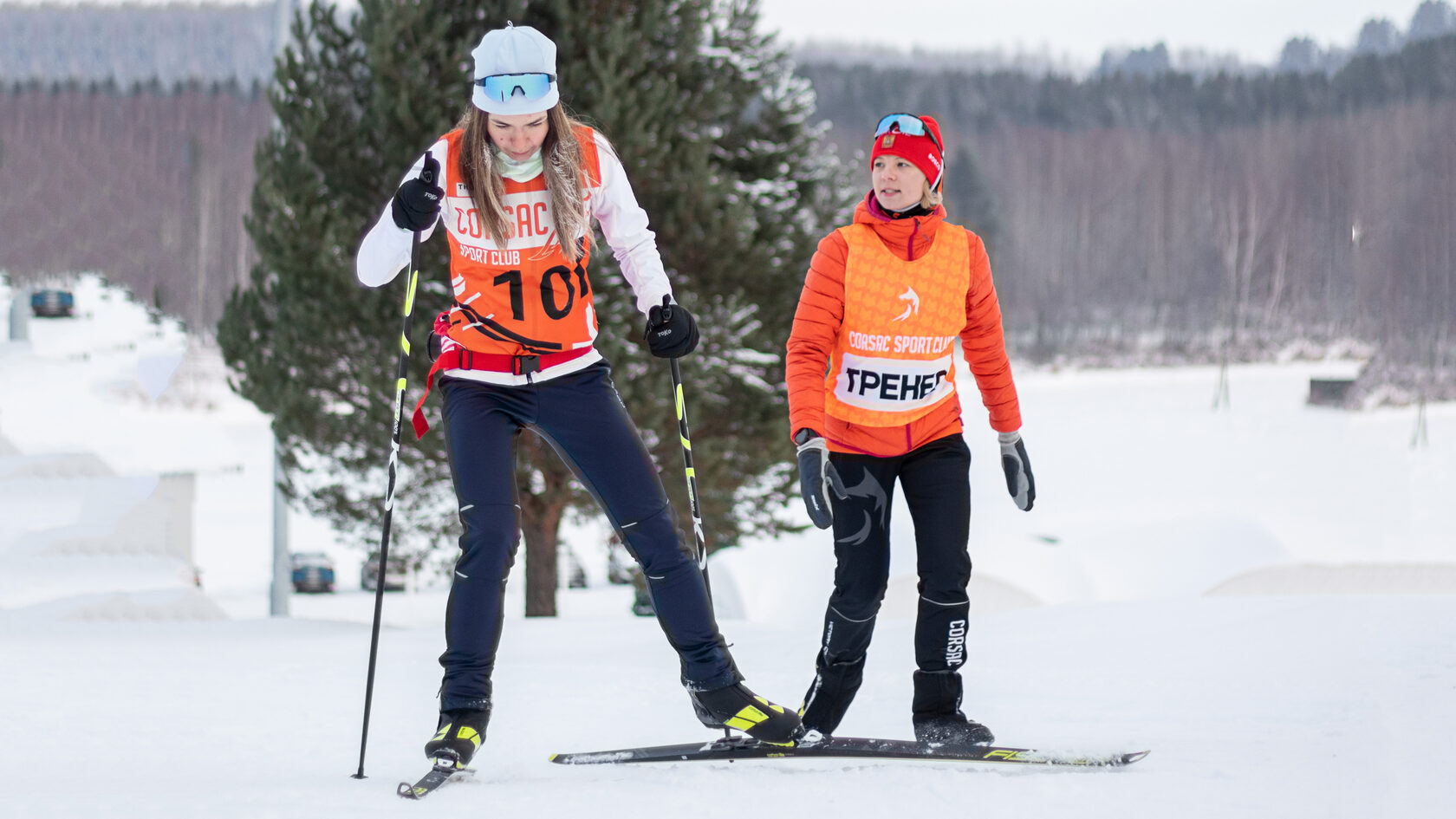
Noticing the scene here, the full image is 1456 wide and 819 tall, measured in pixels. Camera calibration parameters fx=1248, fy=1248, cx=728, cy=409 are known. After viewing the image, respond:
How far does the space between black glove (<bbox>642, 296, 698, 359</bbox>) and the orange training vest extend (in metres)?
0.48

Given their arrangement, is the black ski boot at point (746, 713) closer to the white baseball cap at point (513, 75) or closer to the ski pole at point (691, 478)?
the ski pole at point (691, 478)

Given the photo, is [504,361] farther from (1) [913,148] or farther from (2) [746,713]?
(1) [913,148]

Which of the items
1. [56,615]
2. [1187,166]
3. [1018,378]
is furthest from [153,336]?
[1187,166]

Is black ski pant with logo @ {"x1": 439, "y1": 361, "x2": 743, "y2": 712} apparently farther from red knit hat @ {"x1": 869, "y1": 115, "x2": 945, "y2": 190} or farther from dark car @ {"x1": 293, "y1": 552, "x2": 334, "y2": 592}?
dark car @ {"x1": 293, "y1": 552, "x2": 334, "y2": 592}

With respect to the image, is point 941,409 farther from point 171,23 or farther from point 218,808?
point 171,23

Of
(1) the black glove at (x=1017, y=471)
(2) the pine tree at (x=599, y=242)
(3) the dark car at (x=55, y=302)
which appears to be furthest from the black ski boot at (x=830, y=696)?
(3) the dark car at (x=55, y=302)

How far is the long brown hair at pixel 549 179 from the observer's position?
328 cm

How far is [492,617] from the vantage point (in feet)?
11.0

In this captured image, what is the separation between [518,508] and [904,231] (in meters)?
1.37

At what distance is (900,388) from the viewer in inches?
143

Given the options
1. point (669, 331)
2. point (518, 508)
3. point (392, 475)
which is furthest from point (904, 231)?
point (392, 475)

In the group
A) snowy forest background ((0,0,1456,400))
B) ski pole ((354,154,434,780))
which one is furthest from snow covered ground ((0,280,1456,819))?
snowy forest background ((0,0,1456,400))

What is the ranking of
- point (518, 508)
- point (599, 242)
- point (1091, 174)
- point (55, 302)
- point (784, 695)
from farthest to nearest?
point (1091, 174) < point (55, 302) < point (599, 242) < point (784, 695) < point (518, 508)

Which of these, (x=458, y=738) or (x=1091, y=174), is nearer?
(x=458, y=738)
